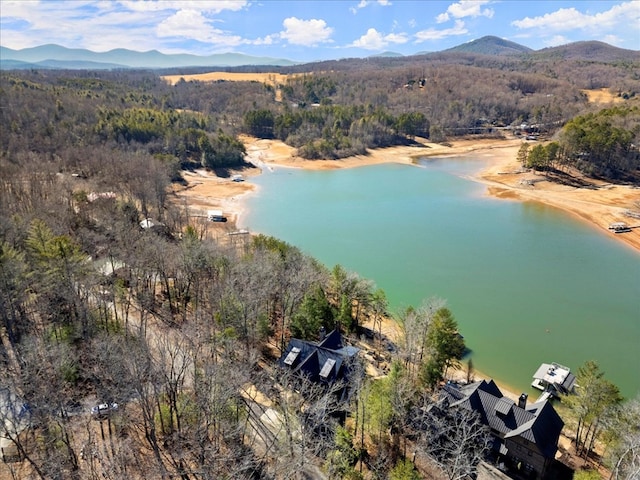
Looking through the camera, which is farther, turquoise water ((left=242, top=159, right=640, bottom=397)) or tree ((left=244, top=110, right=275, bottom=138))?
tree ((left=244, top=110, right=275, bottom=138))

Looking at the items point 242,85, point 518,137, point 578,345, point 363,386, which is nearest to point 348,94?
point 242,85

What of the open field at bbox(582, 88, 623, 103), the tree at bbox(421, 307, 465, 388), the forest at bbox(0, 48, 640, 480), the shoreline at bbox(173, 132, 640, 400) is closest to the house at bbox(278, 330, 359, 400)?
the forest at bbox(0, 48, 640, 480)

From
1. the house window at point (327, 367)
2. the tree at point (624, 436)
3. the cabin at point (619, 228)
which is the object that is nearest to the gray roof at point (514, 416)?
the tree at point (624, 436)

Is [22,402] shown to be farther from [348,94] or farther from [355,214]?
[348,94]

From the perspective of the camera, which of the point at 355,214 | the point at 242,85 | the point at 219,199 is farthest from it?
the point at 242,85

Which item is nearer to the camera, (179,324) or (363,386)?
(363,386)

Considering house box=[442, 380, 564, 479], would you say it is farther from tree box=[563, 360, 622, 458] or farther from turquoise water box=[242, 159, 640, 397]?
turquoise water box=[242, 159, 640, 397]

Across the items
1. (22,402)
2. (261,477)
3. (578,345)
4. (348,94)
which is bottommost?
(578,345)
